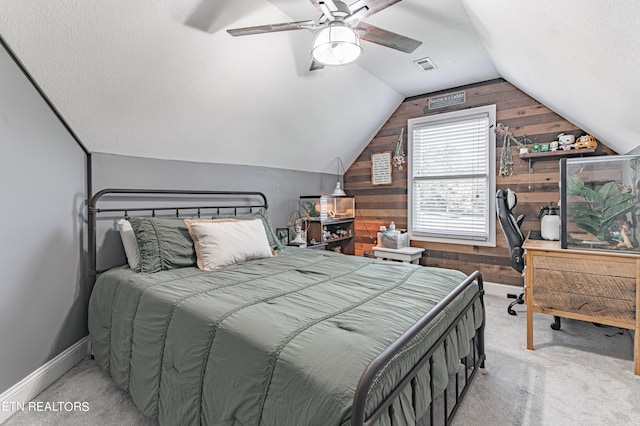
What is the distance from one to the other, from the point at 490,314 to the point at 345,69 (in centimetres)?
298

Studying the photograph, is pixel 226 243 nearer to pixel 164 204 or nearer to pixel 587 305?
pixel 164 204

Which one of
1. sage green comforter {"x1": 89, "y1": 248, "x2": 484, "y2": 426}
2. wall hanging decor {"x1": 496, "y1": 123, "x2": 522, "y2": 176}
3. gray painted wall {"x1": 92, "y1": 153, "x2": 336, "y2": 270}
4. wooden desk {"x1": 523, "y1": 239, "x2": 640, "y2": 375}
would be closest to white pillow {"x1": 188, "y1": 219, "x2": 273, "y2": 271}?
sage green comforter {"x1": 89, "y1": 248, "x2": 484, "y2": 426}

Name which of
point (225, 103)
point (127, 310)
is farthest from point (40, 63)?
point (127, 310)

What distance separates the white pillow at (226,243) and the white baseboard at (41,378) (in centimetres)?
107

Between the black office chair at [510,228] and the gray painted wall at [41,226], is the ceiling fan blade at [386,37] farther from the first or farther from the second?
the gray painted wall at [41,226]

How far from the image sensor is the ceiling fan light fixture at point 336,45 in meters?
Result: 1.88

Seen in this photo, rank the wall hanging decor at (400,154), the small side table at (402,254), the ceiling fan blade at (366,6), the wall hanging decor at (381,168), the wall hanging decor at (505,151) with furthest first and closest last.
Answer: the wall hanging decor at (381,168) < the wall hanging decor at (400,154) < the small side table at (402,254) < the wall hanging decor at (505,151) < the ceiling fan blade at (366,6)

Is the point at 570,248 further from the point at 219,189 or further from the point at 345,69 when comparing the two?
the point at 219,189

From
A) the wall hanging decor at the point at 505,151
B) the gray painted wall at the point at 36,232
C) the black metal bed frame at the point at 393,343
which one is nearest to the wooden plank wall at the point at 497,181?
the wall hanging decor at the point at 505,151

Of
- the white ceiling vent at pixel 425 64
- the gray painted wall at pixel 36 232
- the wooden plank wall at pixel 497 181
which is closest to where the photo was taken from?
the gray painted wall at pixel 36 232

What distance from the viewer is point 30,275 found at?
204 cm

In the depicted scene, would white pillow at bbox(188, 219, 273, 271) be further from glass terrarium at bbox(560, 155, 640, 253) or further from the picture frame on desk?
glass terrarium at bbox(560, 155, 640, 253)

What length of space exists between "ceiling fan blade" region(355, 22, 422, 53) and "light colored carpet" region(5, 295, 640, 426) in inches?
88.8

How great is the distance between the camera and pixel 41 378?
206 cm
